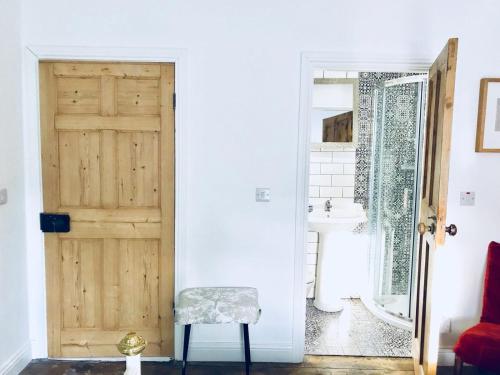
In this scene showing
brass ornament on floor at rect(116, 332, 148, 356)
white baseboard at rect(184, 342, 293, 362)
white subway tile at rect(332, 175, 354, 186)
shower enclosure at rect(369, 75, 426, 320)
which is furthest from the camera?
white subway tile at rect(332, 175, 354, 186)

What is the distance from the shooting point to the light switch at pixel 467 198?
2582 millimetres

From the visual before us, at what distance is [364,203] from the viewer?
3648 mm

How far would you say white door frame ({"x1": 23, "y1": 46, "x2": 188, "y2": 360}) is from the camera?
2.51 metres

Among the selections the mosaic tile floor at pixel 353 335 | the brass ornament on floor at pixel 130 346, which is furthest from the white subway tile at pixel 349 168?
the brass ornament on floor at pixel 130 346

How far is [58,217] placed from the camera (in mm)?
2604

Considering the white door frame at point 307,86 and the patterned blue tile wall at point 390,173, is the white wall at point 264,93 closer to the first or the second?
the white door frame at point 307,86

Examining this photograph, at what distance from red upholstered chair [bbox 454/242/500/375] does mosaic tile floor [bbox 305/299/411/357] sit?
0.63m

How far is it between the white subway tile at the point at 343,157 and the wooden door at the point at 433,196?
1.05m

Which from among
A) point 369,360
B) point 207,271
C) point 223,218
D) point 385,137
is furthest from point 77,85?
point 369,360

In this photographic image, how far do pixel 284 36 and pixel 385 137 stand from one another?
4.52 ft

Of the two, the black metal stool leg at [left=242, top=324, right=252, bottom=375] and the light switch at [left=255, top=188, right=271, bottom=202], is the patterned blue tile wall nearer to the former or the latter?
the light switch at [left=255, top=188, right=271, bottom=202]

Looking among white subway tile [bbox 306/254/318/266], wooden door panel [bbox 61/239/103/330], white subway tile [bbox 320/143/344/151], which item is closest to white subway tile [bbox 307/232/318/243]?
white subway tile [bbox 306/254/318/266]

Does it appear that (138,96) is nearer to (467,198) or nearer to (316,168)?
(316,168)

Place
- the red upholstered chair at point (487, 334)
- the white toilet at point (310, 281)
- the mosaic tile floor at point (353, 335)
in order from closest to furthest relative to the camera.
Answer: the red upholstered chair at point (487, 334), the mosaic tile floor at point (353, 335), the white toilet at point (310, 281)
